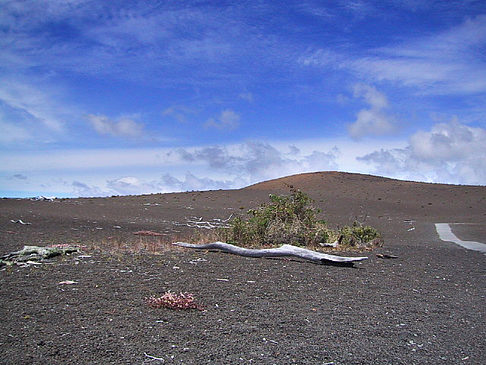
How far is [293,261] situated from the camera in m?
10.6

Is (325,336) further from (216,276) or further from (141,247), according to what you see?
(141,247)

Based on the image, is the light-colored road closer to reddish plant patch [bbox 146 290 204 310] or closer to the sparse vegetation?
the sparse vegetation

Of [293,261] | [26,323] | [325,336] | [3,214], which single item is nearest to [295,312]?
[325,336]

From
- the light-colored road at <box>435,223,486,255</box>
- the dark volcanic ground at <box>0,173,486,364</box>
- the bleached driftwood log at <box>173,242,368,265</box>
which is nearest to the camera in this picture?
the dark volcanic ground at <box>0,173,486,364</box>

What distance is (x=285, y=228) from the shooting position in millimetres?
13453

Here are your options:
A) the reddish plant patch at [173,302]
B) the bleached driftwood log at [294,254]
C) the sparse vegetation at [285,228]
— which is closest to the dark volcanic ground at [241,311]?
the reddish plant patch at [173,302]

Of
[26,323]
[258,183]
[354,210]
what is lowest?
[26,323]

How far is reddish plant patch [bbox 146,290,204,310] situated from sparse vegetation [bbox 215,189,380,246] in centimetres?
640

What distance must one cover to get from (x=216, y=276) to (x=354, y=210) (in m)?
35.3

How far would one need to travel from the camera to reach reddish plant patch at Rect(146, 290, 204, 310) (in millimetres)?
6125

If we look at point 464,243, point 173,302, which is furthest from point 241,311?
point 464,243

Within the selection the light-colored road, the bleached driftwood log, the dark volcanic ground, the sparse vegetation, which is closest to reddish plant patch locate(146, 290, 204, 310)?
the dark volcanic ground

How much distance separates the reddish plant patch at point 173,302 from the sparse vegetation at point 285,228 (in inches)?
252

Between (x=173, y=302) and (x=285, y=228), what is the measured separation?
7588 mm
